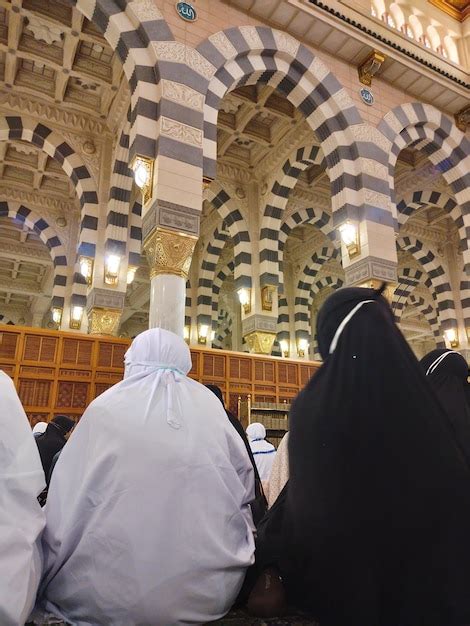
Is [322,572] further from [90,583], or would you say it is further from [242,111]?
[242,111]

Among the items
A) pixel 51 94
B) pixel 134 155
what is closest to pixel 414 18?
pixel 134 155

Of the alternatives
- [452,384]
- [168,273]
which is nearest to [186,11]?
[168,273]

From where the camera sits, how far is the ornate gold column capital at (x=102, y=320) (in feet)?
26.5

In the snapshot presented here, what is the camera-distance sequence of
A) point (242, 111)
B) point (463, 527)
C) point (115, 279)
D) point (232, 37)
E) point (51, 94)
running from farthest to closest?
1. point (242, 111)
2. point (51, 94)
3. point (115, 279)
4. point (232, 37)
5. point (463, 527)

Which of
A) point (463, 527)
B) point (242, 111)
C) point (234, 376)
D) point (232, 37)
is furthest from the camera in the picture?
point (242, 111)

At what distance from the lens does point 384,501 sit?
1202 mm

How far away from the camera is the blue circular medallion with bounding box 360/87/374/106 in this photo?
760cm

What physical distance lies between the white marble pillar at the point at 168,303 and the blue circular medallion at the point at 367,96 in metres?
4.65

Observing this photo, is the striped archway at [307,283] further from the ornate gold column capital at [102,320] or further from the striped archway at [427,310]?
the ornate gold column capital at [102,320]

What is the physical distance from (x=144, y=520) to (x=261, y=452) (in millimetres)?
2545

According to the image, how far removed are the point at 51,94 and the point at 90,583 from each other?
31.9 ft

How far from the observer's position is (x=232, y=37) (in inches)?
257

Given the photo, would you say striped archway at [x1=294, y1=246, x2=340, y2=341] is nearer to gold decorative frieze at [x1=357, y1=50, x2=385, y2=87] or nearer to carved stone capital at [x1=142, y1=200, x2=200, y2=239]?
gold decorative frieze at [x1=357, y1=50, x2=385, y2=87]

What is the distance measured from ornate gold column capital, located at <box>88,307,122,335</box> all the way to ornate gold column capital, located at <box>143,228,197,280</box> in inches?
113
